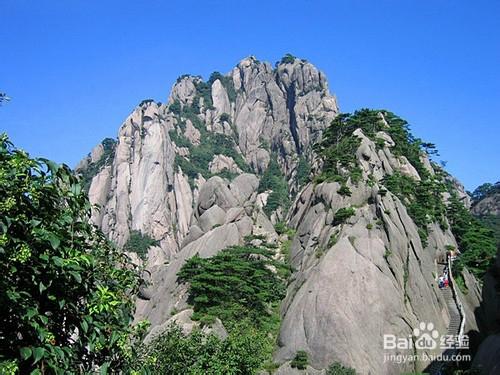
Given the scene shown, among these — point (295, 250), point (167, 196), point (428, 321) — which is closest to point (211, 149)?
point (167, 196)

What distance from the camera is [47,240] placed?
13.7 feet

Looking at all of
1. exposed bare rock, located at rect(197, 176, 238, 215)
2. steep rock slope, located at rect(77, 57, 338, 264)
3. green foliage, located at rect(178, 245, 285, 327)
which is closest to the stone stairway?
green foliage, located at rect(178, 245, 285, 327)

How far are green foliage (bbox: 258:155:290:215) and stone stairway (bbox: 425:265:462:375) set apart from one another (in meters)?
34.7

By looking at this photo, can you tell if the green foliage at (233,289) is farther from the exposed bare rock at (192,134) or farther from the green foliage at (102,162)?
the exposed bare rock at (192,134)

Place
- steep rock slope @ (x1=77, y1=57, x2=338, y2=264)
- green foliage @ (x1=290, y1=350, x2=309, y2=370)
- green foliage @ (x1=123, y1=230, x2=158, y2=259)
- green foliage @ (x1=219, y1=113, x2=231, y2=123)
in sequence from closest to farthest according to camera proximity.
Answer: green foliage @ (x1=290, y1=350, x2=309, y2=370)
green foliage @ (x1=123, y1=230, x2=158, y2=259)
steep rock slope @ (x1=77, y1=57, x2=338, y2=264)
green foliage @ (x1=219, y1=113, x2=231, y2=123)

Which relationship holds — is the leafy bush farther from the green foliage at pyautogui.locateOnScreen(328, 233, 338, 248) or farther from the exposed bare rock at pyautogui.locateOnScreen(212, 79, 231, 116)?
the green foliage at pyautogui.locateOnScreen(328, 233, 338, 248)

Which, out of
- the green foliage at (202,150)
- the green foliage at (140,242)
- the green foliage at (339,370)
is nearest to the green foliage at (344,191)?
the green foliage at (339,370)

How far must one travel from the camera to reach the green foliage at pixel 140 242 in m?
67.4

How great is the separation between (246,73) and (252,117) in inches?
645

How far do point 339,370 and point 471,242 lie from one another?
24210 mm

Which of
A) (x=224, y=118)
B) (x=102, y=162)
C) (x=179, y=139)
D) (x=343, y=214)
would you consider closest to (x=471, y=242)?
(x=343, y=214)

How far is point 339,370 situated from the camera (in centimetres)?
2694

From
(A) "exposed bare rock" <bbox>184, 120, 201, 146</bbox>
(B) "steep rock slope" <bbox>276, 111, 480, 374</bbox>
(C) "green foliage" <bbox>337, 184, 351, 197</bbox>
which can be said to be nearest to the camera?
(B) "steep rock slope" <bbox>276, 111, 480, 374</bbox>

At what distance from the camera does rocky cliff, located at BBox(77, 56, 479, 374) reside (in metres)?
31.0
